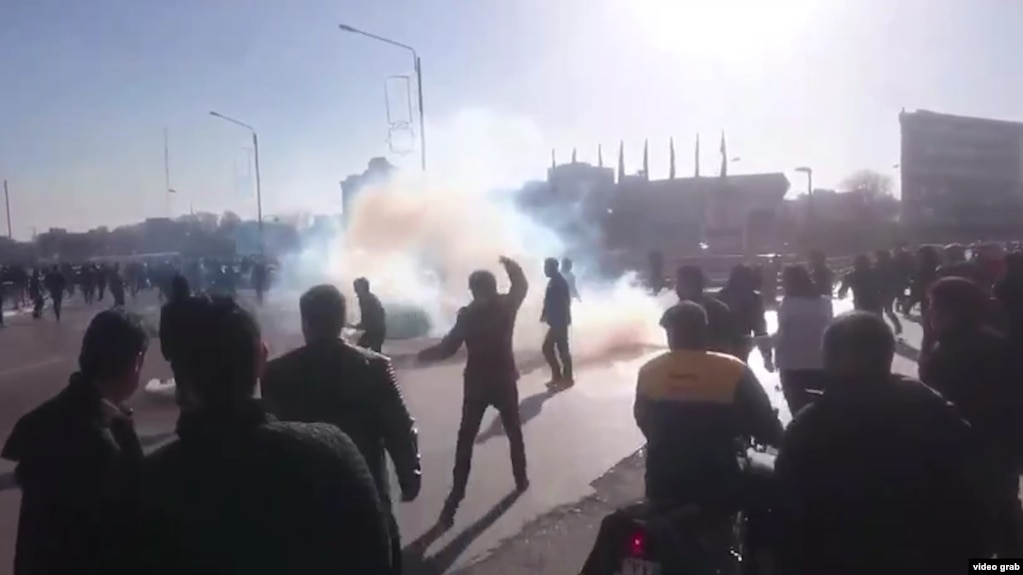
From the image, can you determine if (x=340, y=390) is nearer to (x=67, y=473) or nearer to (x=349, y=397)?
(x=349, y=397)

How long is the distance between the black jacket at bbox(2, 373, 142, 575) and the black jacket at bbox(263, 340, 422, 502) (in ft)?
3.87

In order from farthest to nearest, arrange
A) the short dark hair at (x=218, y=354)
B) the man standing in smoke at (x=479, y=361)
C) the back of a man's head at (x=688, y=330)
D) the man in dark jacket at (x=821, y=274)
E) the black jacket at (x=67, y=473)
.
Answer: the man in dark jacket at (x=821, y=274)
the man standing in smoke at (x=479, y=361)
the back of a man's head at (x=688, y=330)
the black jacket at (x=67, y=473)
the short dark hair at (x=218, y=354)

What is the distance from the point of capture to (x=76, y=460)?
304 cm

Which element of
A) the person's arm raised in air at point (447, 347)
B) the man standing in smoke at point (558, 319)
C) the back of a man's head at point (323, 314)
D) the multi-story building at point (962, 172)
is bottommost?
the man standing in smoke at point (558, 319)

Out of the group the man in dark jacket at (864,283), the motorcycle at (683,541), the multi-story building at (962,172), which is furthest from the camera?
the multi-story building at (962,172)

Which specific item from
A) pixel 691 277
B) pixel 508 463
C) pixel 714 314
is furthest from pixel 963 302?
pixel 508 463

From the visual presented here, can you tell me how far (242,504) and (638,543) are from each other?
206 cm

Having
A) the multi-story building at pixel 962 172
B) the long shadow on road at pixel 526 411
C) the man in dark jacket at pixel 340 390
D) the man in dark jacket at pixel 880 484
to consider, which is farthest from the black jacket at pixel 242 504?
the multi-story building at pixel 962 172

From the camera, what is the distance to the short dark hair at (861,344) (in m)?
3.45

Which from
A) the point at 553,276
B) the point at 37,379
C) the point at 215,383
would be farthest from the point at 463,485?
the point at 37,379

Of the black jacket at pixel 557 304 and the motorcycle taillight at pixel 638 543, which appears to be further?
the black jacket at pixel 557 304

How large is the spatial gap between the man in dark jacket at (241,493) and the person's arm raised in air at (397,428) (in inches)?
78.1

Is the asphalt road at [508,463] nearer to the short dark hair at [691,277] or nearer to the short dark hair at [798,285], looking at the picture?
the short dark hair at [691,277]

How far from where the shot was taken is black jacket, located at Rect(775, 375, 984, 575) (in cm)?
328
